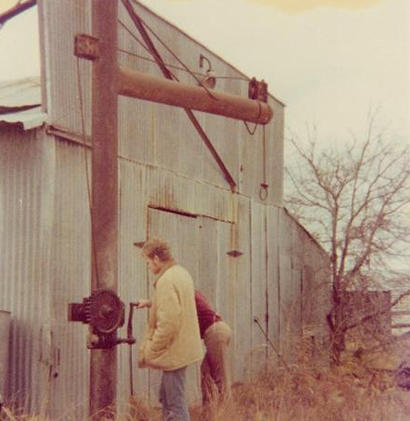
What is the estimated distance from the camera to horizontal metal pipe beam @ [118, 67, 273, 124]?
289 inches

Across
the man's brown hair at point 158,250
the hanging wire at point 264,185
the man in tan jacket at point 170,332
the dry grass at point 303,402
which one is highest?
the hanging wire at point 264,185

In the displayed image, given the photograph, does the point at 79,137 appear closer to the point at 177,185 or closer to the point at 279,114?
the point at 177,185

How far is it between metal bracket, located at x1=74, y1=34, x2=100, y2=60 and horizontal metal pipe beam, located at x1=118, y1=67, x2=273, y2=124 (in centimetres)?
48

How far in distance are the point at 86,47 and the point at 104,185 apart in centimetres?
125

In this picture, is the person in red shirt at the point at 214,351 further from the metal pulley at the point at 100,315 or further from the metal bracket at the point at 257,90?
the metal bracket at the point at 257,90

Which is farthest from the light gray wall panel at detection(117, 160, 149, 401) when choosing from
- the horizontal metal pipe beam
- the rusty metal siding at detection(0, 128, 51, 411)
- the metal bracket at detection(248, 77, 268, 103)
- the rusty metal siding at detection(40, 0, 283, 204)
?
the metal bracket at detection(248, 77, 268, 103)

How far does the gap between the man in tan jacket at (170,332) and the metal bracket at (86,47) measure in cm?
176

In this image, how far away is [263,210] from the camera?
13.5m

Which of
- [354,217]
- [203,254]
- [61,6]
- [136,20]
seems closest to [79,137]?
[61,6]

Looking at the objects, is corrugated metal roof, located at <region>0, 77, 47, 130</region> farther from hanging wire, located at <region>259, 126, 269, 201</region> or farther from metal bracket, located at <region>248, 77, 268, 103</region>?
hanging wire, located at <region>259, 126, 269, 201</region>

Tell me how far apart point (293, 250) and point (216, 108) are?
271 inches

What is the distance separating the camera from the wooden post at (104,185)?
658 cm

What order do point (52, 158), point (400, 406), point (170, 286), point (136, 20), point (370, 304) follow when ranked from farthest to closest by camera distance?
point (370, 304)
point (136, 20)
point (400, 406)
point (52, 158)
point (170, 286)

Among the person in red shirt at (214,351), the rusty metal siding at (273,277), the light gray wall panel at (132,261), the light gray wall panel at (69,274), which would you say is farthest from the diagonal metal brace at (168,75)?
the person in red shirt at (214,351)
